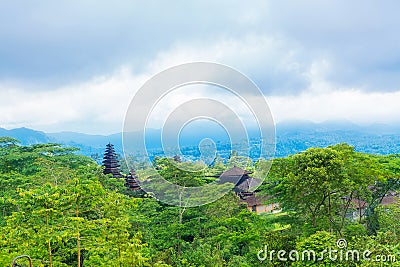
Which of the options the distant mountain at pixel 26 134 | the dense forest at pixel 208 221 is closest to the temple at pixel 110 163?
the dense forest at pixel 208 221

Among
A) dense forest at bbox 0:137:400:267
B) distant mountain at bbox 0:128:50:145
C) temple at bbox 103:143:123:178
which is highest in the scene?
distant mountain at bbox 0:128:50:145

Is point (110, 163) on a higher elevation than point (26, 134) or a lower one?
lower

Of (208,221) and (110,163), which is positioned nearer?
(208,221)

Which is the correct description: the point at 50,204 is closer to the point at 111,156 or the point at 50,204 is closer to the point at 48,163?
the point at 48,163

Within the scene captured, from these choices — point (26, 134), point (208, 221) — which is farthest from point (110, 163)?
point (26, 134)

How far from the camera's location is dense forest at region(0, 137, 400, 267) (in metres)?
6.93

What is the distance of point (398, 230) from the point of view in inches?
400

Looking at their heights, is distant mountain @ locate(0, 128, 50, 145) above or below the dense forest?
above

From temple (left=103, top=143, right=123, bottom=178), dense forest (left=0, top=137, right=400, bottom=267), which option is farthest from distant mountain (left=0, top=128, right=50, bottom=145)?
dense forest (left=0, top=137, right=400, bottom=267)

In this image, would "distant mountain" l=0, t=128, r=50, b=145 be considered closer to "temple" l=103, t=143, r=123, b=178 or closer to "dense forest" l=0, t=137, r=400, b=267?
"temple" l=103, t=143, r=123, b=178

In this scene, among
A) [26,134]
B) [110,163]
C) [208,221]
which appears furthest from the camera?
[26,134]

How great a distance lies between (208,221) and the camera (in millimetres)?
12508

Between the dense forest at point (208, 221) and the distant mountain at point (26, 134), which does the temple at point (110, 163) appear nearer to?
the dense forest at point (208, 221)

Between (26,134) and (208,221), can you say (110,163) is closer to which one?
(208,221)
